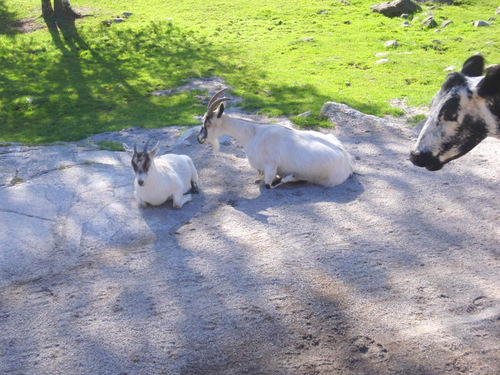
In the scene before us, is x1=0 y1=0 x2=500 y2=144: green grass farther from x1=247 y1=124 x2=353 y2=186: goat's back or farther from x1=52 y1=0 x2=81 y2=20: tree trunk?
x1=247 y1=124 x2=353 y2=186: goat's back

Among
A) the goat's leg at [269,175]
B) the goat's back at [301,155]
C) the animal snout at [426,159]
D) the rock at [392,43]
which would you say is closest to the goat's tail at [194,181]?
the goat's back at [301,155]

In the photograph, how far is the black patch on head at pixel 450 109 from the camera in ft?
12.3

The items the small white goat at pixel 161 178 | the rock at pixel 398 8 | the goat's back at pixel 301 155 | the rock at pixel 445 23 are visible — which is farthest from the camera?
the rock at pixel 398 8

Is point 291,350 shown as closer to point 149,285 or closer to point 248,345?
point 248,345

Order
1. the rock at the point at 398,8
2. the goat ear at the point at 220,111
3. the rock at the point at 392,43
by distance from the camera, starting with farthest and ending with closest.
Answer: the rock at the point at 398,8, the rock at the point at 392,43, the goat ear at the point at 220,111

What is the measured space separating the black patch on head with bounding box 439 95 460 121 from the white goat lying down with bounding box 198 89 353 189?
3537 mm

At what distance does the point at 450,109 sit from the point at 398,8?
18.2m

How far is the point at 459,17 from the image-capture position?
18938 millimetres

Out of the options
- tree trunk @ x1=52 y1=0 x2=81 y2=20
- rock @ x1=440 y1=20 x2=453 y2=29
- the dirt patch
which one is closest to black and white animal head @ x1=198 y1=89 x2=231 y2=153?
rock @ x1=440 y1=20 x2=453 y2=29

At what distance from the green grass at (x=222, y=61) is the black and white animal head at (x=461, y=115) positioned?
6.14 m

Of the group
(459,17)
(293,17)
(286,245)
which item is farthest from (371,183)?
(293,17)

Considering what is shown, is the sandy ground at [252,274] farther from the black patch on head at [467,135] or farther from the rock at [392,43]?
the rock at [392,43]

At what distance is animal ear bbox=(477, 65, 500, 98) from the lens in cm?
340

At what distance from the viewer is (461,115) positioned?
12.4 feet
